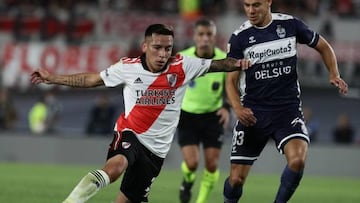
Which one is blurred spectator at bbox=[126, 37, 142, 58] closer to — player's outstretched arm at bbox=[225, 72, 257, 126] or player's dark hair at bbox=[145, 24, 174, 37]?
player's outstretched arm at bbox=[225, 72, 257, 126]

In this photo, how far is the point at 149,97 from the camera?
32.8ft

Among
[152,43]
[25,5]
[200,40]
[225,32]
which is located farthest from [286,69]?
[25,5]

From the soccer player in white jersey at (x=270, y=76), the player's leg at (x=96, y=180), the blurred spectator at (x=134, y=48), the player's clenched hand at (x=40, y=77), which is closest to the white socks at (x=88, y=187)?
the player's leg at (x=96, y=180)

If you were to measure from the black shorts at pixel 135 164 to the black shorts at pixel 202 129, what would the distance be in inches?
142

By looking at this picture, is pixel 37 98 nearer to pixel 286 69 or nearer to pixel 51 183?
pixel 51 183

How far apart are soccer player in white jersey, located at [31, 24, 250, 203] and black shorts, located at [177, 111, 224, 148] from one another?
363 cm

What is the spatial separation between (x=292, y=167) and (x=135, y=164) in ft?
5.13

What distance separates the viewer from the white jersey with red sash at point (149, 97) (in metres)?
9.95

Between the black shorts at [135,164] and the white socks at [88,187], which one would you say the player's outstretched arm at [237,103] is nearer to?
the black shorts at [135,164]

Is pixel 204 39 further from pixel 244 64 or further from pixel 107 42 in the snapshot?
pixel 107 42

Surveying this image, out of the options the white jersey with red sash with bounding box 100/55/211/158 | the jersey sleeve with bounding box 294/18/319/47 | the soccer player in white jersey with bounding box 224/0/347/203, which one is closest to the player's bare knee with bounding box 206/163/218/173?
the soccer player in white jersey with bounding box 224/0/347/203

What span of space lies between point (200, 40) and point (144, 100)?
3.54 metres

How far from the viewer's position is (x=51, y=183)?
56.4ft

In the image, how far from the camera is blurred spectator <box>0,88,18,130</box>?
2510 cm
